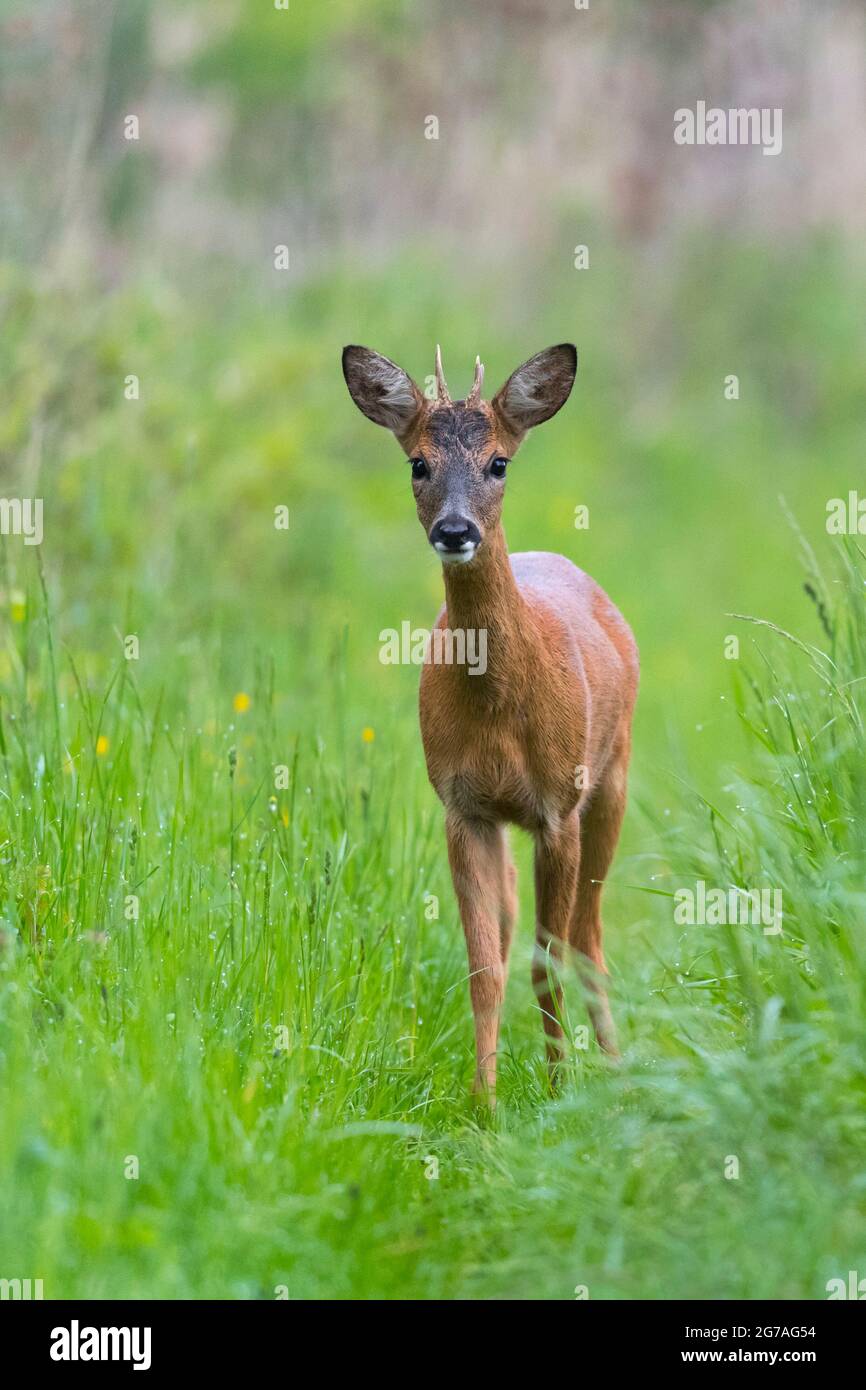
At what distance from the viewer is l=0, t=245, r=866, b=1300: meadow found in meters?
4.16

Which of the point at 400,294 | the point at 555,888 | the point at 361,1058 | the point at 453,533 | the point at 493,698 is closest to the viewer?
the point at 361,1058

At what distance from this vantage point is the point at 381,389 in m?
6.21

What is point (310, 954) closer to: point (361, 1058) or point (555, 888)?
point (361, 1058)

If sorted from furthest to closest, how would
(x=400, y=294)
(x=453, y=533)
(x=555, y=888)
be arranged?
(x=400, y=294) < (x=555, y=888) < (x=453, y=533)

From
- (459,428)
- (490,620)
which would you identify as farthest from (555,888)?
(459,428)

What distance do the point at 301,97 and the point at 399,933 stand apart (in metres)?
10.8

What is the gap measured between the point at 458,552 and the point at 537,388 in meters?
0.86

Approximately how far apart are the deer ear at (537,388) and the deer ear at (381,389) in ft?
0.95

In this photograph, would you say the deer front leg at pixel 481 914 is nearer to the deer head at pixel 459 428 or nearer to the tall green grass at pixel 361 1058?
the tall green grass at pixel 361 1058

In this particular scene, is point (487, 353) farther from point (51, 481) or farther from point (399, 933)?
point (399, 933)

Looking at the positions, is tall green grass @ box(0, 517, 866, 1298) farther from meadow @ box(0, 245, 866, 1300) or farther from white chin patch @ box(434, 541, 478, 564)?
white chin patch @ box(434, 541, 478, 564)

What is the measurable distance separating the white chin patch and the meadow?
2.95 ft

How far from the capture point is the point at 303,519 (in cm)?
1193

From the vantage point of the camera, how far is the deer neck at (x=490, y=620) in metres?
5.91
